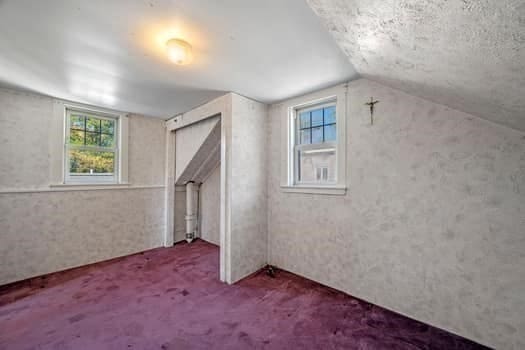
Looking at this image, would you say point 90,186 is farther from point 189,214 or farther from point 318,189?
point 318,189

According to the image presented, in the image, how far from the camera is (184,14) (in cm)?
129

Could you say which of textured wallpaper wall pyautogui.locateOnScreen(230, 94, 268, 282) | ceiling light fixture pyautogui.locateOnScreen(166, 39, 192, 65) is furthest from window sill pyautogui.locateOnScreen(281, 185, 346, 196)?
ceiling light fixture pyautogui.locateOnScreen(166, 39, 192, 65)

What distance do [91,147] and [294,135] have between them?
10.2 feet

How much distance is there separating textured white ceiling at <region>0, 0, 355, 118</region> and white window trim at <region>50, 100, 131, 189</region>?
324 millimetres

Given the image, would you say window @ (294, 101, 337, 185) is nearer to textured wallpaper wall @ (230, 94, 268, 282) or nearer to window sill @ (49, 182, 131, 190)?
textured wallpaper wall @ (230, 94, 268, 282)

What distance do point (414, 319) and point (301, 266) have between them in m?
1.19

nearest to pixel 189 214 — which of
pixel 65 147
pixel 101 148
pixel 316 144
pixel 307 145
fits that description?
pixel 101 148

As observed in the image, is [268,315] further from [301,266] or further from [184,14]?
[184,14]

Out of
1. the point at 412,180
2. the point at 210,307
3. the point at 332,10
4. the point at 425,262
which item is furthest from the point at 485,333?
the point at 332,10

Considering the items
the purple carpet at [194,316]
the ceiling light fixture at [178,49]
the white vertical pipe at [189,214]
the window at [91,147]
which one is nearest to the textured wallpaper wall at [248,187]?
the purple carpet at [194,316]

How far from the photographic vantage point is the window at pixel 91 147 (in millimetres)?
2969

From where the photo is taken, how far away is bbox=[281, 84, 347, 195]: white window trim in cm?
229

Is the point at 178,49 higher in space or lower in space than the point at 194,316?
higher

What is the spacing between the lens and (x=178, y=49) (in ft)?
5.09
